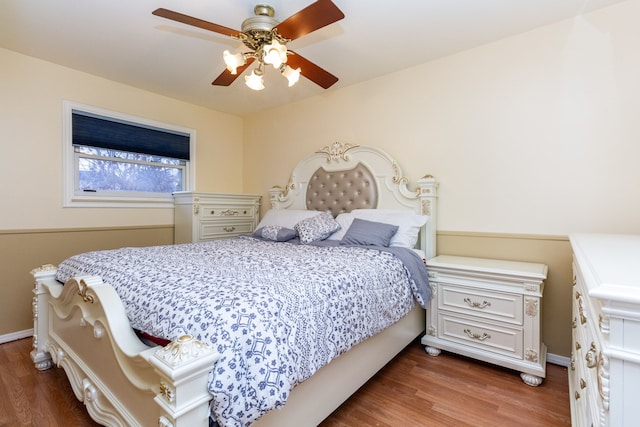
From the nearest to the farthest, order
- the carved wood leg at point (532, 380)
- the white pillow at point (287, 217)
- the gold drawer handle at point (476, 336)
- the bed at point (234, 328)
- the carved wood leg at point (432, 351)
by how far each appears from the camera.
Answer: the bed at point (234, 328) → the carved wood leg at point (532, 380) → the gold drawer handle at point (476, 336) → the carved wood leg at point (432, 351) → the white pillow at point (287, 217)

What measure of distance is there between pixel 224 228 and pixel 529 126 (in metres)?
3.13

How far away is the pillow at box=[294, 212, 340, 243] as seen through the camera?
2.72 meters

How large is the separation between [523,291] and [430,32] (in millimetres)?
1912

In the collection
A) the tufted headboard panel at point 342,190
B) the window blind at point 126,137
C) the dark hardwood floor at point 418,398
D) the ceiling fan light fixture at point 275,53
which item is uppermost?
the ceiling fan light fixture at point 275,53

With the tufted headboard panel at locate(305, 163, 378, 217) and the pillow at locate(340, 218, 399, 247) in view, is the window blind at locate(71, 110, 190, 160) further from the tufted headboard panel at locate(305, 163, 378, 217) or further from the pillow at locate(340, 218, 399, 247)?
the pillow at locate(340, 218, 399, 247)

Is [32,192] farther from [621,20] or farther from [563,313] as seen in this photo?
[621,20]

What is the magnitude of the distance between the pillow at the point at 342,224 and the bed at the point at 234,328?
0.04 feet

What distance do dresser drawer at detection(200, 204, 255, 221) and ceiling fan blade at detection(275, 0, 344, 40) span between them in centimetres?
220

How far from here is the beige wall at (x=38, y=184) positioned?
2.59m

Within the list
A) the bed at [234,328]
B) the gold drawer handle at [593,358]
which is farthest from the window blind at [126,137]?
the gold drawer handle at [593,358]

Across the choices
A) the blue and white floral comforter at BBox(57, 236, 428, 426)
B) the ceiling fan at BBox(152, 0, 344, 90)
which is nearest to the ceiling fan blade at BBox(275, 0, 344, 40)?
the ceiling fan at BBox(152, 0, 344, 90)

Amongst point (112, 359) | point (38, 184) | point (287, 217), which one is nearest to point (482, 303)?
point (287, 217)

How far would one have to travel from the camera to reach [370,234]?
8.07 feet

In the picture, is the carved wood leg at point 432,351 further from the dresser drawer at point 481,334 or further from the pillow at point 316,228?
the pillow at point 316,228
